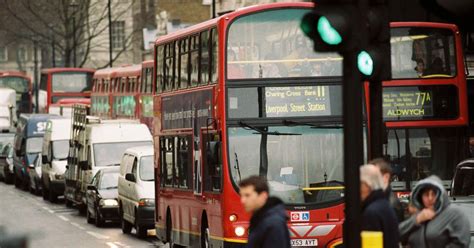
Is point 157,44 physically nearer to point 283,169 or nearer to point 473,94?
point 283,169

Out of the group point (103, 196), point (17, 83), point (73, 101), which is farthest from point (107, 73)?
point (17, 83)

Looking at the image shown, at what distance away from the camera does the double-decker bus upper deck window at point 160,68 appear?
26453 millimetres

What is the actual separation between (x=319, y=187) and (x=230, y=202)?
126cm

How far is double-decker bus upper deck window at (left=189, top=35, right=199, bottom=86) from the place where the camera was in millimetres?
23344

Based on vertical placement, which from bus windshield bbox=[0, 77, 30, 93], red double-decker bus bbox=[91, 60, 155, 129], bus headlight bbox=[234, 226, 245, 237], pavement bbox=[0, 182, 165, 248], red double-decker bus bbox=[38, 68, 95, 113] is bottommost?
pavement bbox=[0, 182, 165, 248]

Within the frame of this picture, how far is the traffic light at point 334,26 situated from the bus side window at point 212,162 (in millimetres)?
11428

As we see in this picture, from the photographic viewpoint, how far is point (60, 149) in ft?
153

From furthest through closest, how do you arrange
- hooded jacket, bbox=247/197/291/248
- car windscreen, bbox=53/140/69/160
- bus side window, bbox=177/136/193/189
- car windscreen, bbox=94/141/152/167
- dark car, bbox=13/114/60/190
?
dark car, bbox=13/114/60/190, car windscreen, bbox=53/140/69/160, car windscreen, bbox=94/141/152/167, bus side window, bbox=177/136/193/189, hooded jacket, bbox=247/197/291/248

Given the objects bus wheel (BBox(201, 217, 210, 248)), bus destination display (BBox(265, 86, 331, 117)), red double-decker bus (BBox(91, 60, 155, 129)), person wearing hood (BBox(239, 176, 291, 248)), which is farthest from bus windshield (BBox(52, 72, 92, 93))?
person wearing hood (BBox(239, 176, 291, 248))

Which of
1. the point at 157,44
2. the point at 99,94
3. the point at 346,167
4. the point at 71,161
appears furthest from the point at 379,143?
the point at 99,94

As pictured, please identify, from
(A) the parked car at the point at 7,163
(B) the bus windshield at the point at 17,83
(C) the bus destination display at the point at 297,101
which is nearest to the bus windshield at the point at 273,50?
(C) the bus destination display at the point at 297,101

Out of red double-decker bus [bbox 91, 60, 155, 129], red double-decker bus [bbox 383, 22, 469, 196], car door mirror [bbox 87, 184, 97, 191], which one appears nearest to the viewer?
red double-decker bus [bbox 383, 22, 469, 196]

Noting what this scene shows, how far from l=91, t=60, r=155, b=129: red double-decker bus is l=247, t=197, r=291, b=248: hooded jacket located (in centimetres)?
3359

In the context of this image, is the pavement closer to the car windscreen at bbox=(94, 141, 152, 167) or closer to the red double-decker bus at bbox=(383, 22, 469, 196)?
the car windscreen at bbox=(94, 141, 152, 167)
